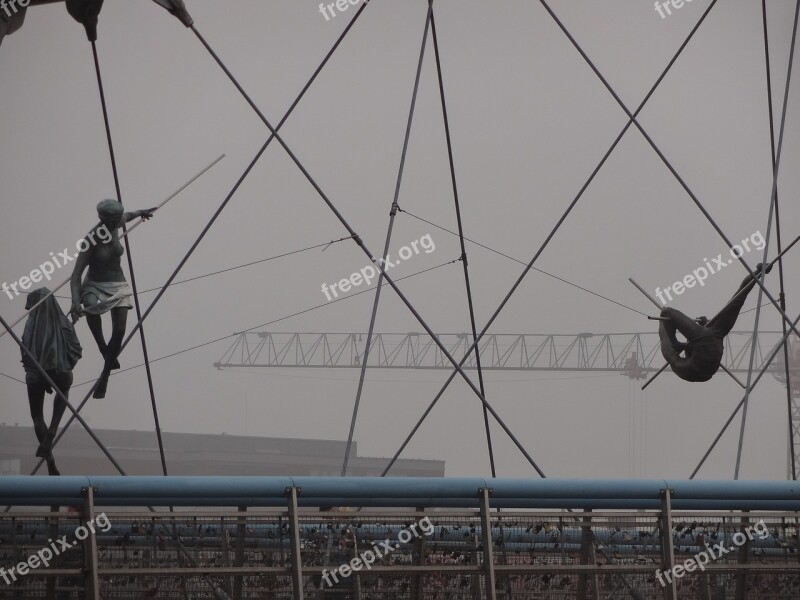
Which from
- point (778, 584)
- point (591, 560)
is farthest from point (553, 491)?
point (778, 584)

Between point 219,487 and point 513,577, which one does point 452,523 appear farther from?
point 219,487

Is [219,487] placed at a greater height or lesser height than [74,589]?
greater

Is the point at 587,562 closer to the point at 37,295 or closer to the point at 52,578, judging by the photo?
the point at 52,578

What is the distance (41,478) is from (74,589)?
2.17 ft

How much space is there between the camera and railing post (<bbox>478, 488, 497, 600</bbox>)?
8.76 meters

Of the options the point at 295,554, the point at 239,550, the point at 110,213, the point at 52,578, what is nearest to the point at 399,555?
the point at 295,554

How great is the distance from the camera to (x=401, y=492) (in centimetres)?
886

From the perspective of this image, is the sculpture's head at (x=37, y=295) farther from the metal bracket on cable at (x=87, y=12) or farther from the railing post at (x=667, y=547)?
the railing post at (x=667, y=547)

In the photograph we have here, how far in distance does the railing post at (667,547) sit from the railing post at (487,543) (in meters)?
1.12

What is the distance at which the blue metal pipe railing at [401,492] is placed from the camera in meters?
8.30

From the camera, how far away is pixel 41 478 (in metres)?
8.25

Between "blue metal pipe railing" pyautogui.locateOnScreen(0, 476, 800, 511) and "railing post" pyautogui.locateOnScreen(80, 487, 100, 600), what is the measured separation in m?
0.06

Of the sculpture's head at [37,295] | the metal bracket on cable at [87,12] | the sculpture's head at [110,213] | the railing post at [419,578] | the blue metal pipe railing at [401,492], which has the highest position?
the metal bracket on cable at [87,12]

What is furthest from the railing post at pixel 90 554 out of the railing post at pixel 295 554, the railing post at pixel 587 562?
the railing post at pixel 587 562
